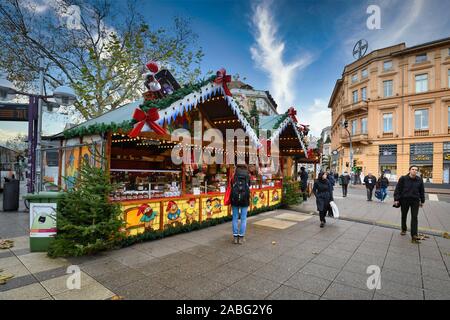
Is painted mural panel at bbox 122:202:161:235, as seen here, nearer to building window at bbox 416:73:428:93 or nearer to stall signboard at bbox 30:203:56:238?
stall signboard at bbox 30:203:56:238

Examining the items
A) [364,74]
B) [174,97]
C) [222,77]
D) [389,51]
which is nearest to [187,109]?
[174,97]

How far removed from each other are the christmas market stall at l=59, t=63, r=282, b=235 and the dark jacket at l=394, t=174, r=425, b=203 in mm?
3969

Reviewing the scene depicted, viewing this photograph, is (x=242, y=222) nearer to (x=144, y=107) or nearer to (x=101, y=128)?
(x=144, y=107)

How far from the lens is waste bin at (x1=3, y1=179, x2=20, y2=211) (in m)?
8.59

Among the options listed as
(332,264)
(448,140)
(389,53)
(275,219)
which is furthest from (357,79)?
(332,264)

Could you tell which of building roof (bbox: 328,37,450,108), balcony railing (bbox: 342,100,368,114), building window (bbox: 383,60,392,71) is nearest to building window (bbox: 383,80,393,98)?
building window (bbox: 383,60,392,71)

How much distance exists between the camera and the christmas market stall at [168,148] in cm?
501

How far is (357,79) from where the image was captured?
111ft

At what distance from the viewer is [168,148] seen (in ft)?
27.6

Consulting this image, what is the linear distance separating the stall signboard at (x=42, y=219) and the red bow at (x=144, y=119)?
2.10m

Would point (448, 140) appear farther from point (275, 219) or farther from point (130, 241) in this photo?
point (130, 241)

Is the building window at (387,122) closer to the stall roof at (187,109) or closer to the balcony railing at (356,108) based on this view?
the balcony railing at (356,108)
